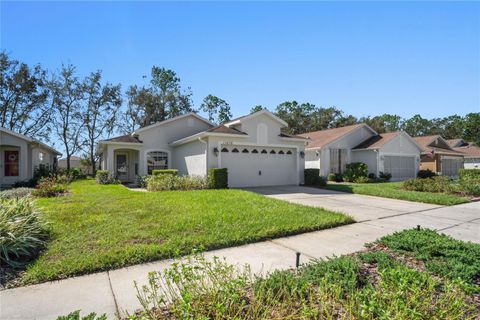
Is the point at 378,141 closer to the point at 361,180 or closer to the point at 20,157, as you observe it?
the point at 361,180

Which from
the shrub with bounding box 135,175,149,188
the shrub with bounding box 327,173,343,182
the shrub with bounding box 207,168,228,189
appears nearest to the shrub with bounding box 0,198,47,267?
the shrub with bounding box 207,168,228,189

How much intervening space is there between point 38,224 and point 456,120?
80547mm

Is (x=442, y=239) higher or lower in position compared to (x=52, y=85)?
lower

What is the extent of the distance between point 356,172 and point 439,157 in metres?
15.3

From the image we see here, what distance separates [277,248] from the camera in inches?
202

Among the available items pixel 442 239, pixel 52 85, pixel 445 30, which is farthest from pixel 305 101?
pixel 442 239

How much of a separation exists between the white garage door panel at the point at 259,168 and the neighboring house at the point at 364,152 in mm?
5317

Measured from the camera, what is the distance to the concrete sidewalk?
3.07 m

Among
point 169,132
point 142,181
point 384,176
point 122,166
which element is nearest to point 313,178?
point 384,176

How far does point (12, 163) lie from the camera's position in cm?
1769

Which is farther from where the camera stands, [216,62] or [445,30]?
[216,62]

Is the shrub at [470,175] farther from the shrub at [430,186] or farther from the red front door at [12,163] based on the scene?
the red front door at [12,163]

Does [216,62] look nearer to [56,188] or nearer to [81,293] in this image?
[56,188]

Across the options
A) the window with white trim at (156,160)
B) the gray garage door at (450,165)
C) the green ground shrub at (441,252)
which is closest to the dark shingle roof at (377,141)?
Result: the gray garage door at (450,165)
